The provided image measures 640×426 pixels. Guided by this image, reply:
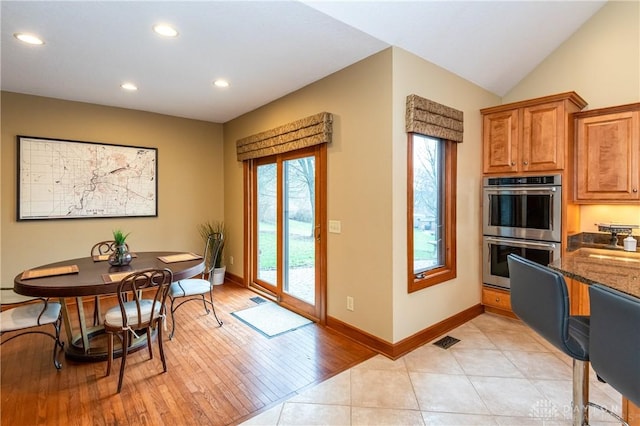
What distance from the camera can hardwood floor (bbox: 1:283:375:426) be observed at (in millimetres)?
2025

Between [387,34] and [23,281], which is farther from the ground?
[387,34]

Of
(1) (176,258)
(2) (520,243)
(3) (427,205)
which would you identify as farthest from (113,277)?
(2) (520,243)

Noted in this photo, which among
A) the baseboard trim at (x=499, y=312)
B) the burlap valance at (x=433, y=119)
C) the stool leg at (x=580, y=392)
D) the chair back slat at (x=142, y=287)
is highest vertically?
the burlap valance at (x=433, y=119)

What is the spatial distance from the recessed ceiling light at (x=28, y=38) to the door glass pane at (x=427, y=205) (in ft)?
10.6

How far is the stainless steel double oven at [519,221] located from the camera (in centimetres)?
313

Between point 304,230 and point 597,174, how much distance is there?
294 cm

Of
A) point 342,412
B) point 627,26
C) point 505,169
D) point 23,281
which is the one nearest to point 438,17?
point 505,169

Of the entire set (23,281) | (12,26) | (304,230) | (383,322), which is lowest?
(383,322)

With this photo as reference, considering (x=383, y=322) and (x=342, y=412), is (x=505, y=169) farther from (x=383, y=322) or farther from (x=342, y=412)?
(x=342, y=412)

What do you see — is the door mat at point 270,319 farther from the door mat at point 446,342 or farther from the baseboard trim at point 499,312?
the baseboard trim at point 499,312

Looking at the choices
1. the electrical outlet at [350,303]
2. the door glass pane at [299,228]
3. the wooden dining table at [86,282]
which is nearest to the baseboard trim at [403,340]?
the electrical outlet at [350,303]

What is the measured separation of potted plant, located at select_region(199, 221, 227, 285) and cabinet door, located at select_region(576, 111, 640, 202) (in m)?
4.62

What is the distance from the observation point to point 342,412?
2.02 metres

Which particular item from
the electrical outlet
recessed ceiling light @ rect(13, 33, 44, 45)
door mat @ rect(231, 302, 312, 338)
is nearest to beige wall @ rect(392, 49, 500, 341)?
the electrical outlet
